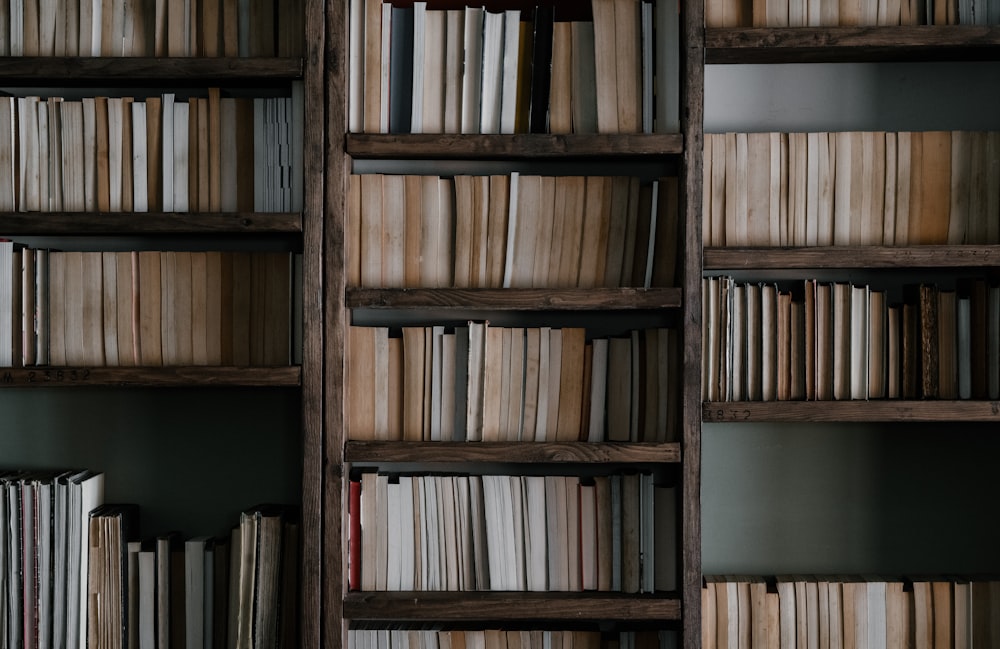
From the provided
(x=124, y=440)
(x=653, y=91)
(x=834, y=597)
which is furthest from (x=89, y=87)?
(x=834, y=597)

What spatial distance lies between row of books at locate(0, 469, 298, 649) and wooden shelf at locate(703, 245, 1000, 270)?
109 cm

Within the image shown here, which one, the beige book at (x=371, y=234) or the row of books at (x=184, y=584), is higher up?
the beige book at (x=371, y=234)

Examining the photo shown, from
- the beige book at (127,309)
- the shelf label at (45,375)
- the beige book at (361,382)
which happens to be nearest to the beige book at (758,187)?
the beige book at (361,382)

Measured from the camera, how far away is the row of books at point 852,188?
1735 millimetres

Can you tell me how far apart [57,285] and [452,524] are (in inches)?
38.7

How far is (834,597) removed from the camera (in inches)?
71.1

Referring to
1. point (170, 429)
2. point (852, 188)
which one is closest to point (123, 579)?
point (170, 429)

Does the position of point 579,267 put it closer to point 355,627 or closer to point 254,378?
point 254,378

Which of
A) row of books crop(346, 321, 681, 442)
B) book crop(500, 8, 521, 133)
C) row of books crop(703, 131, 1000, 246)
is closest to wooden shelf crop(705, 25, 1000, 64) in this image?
row of books crop(703, 131, 1000, 246)

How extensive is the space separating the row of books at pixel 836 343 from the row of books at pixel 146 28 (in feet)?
3.48

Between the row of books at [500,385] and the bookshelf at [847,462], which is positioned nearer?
the row of books at [500,385]

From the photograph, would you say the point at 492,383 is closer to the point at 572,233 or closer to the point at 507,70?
the point at 572,233

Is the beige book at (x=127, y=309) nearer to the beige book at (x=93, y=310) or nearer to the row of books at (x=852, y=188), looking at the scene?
the beige book at (x=93, y=310)

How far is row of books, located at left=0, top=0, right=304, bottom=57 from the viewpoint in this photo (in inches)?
68.8
